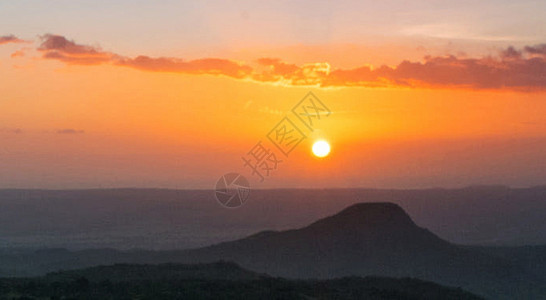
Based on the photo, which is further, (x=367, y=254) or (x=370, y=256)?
Answer: (x=367, y=254)

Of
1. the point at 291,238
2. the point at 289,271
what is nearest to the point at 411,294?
the point at 289,271

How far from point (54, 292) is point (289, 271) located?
67.5 m

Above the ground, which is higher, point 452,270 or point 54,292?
point 452,270

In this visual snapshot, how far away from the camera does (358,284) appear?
67625 millimetres

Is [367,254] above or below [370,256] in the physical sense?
above

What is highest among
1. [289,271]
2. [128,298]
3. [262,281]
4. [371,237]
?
[371,237]

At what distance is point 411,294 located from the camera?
62000mm

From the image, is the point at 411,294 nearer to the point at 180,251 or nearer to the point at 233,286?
the point at 233,286

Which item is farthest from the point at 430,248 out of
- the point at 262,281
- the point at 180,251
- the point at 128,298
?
the point at 128,298

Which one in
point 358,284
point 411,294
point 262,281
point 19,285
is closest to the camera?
point 19,285

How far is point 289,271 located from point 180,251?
71.3 feet

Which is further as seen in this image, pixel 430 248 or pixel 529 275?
pixel 529 275

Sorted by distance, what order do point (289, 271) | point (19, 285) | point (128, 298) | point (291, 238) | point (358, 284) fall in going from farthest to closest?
1. point (291, 238)
2. point (289, 271)
3. point (358, 284)
4. point (19, 285)
5. point (128, 298)

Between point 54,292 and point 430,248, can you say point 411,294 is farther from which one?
Answer: point 430,248
